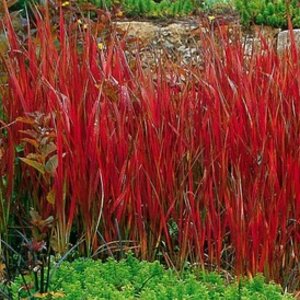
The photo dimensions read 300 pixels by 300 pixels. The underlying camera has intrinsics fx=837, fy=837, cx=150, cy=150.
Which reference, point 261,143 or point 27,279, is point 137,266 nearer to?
point 27,279

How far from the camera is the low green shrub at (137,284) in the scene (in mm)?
2629

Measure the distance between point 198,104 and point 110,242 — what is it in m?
0.67

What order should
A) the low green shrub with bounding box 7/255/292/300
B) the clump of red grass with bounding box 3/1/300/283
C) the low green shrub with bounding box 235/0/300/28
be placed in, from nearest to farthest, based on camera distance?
1. the low green shrub with bounding box 7/255/292/300
2. the clump of red grass with bounding box 3/1/300/283
3. the low green shrub with bounding box 235/0/300/28

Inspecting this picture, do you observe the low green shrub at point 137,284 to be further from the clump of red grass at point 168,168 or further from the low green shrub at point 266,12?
the low green shrub at point 266,12

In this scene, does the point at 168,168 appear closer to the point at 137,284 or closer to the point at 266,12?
the point at 137,284

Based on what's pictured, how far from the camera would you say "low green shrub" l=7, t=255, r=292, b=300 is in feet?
8.63

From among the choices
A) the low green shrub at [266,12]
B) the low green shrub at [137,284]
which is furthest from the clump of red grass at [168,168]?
the low green shrub at [266,12]

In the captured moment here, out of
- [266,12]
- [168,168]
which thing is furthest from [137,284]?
[266,12]

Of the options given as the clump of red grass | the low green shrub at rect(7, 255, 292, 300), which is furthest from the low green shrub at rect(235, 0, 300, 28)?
the low green shrub at rect(7, 255, 292, 300)

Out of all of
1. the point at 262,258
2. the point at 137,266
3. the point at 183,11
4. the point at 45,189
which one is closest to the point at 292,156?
the point at 262,258

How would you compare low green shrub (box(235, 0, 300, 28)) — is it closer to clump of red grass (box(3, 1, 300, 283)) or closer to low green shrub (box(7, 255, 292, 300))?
clump of red grass (box(3, 1, 300, 283))

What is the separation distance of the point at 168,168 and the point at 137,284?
0.49m

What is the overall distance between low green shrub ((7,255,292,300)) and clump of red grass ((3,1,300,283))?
0.19m

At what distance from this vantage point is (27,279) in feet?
8.91
